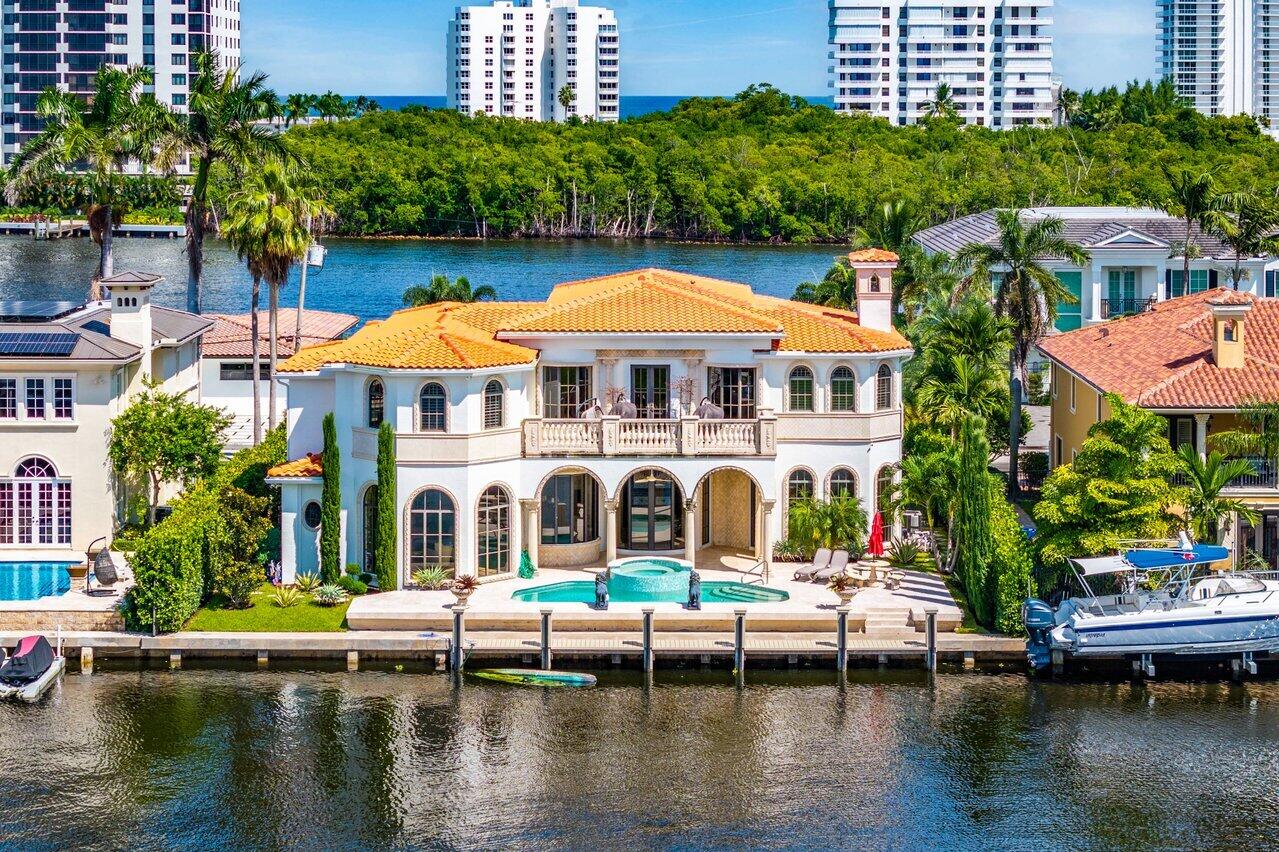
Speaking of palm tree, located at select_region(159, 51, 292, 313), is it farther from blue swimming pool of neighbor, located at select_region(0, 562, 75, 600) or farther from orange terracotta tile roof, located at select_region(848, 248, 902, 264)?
orange terracotta tile roof, located at select_region(848, 248, 902, 264)

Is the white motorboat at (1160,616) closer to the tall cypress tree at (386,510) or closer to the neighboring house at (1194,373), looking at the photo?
the neighboring house at (1194,373)

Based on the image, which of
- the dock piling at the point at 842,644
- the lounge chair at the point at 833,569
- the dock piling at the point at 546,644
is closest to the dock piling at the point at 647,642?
the dock piling at the point at 546,644

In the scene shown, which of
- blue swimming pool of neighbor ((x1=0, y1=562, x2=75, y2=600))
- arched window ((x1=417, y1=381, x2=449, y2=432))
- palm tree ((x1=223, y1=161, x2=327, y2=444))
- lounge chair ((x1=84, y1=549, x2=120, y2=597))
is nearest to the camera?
blue swimming pool of neighbor ((x1=0, y1=562, x2=75, y2=600))

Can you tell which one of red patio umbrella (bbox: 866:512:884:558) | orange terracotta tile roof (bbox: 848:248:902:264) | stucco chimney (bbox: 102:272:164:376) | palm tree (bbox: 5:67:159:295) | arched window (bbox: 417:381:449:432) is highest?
palm tree (bbox: 5:67:159:295)

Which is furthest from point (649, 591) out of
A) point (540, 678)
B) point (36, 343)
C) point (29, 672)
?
point (36, 343)

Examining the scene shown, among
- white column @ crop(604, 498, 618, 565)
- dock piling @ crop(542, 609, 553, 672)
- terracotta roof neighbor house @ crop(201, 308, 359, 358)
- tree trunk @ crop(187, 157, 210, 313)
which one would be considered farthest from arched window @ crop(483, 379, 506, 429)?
tree trunk @ crop(187, 157, 210, 313)

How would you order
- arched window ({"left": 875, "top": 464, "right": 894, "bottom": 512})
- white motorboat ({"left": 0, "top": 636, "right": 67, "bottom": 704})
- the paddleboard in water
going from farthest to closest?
arched window ({"left": 875, "top": 464, "right": 894, "bottom": 512})
the paddleboard in water
white motorboat ({"left": 0, "top": 636, "right": 67, "bottom": 704})

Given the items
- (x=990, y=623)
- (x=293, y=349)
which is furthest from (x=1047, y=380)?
(x=990, y=623)

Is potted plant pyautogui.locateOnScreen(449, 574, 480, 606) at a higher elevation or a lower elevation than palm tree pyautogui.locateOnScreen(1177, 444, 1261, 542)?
lower
